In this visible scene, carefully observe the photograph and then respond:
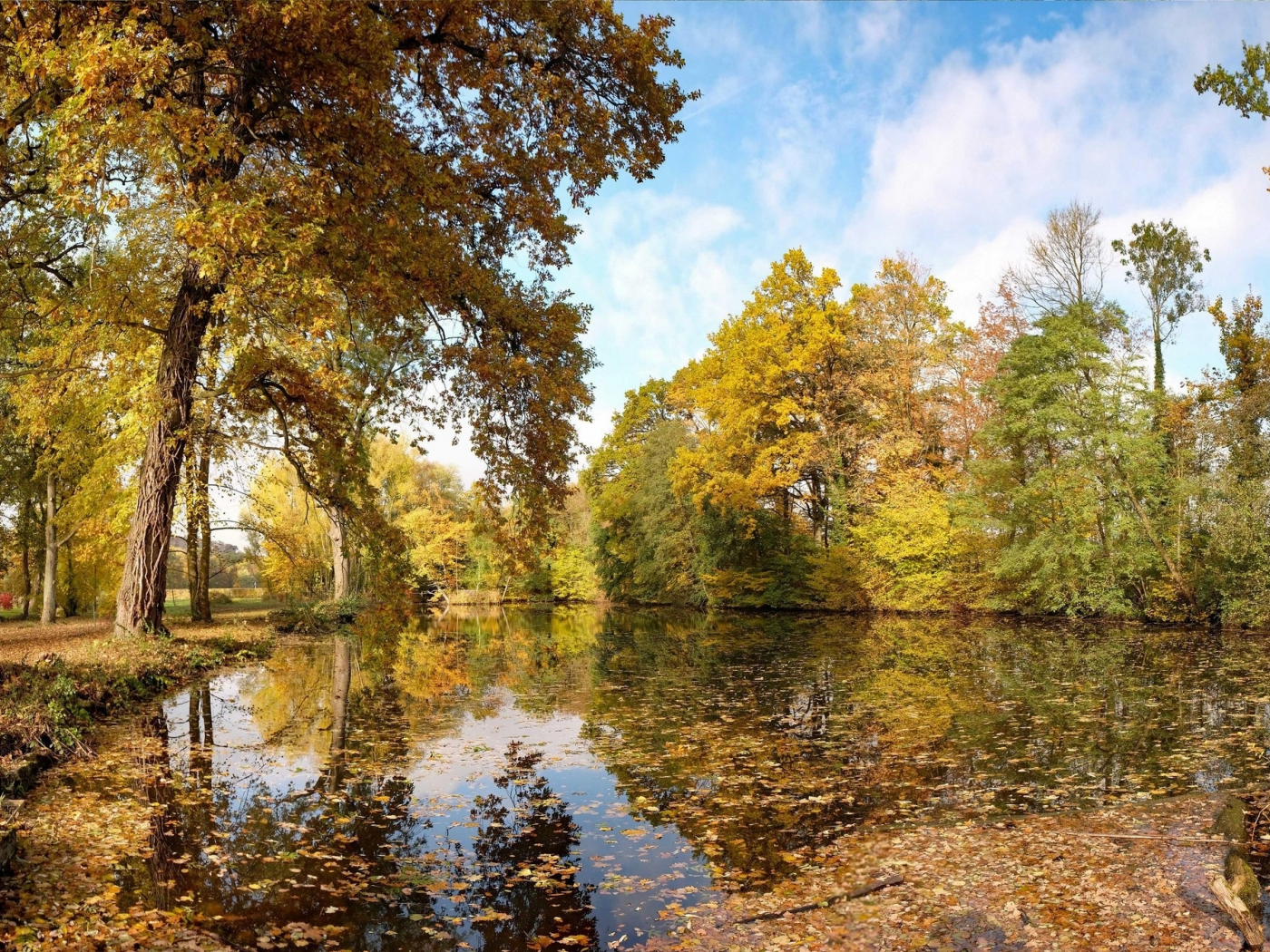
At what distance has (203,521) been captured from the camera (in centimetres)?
1834

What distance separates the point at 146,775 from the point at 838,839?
6.30 m

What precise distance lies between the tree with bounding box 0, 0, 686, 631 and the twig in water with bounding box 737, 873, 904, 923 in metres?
6.16

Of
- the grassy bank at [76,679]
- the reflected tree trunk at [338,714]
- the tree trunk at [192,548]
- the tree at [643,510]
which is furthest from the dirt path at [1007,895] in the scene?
the tree at [643,510]

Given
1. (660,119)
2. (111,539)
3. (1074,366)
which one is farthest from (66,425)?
(1074,366)

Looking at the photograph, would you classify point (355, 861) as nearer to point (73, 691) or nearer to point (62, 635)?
point (73, 691)

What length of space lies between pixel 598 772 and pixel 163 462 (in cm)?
880

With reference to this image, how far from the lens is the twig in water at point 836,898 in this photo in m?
4.84

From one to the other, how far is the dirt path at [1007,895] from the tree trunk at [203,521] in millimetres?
13004

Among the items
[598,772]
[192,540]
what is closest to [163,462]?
[598,772]

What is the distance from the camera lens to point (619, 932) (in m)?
4.73

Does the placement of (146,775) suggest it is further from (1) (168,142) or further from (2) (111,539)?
(2) (111,539)

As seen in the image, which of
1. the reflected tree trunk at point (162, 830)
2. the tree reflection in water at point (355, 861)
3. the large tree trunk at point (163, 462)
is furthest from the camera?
the large tree trunk at point (163, 462)

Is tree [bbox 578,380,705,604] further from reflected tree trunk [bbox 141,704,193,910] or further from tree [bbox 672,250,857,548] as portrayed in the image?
reflected tree trunk [bbox 141,704,193,910]

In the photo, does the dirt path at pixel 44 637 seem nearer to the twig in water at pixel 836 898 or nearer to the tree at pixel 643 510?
the twig in water at pixel 836 898
